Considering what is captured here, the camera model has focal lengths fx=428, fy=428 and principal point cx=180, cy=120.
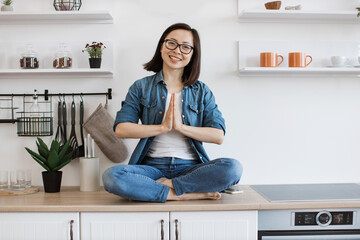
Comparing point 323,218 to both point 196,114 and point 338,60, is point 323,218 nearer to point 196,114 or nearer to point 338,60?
point 196,114

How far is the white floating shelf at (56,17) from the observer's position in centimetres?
231

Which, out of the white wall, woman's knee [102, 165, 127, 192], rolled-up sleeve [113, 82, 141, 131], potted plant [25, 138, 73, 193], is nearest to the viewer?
woman's knee [102, 165, 127, 192]

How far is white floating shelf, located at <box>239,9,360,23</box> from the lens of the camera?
7.72 ft

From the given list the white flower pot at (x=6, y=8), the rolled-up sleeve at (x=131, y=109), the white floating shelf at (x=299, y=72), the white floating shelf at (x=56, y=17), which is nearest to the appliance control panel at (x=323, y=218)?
the white floating shelf at (x=299, y=72)

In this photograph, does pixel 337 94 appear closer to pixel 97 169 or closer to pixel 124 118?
pixel 124 118

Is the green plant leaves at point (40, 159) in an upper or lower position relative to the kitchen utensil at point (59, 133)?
lower

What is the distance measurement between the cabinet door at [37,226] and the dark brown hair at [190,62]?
2.85 ft

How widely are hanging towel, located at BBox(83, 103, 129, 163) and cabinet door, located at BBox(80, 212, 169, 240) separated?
1.87 feet

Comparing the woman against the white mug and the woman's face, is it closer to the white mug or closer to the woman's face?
the woman's face

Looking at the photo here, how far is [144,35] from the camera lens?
Answer: 8.13ft

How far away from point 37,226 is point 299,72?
5.36 feet

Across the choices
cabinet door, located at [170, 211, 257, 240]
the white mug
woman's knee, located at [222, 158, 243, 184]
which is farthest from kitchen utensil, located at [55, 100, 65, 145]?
the white mug

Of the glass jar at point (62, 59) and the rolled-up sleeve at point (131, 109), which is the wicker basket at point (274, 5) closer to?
the rolled-up sleeve at point (131, 109)

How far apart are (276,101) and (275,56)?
291 millimetres
